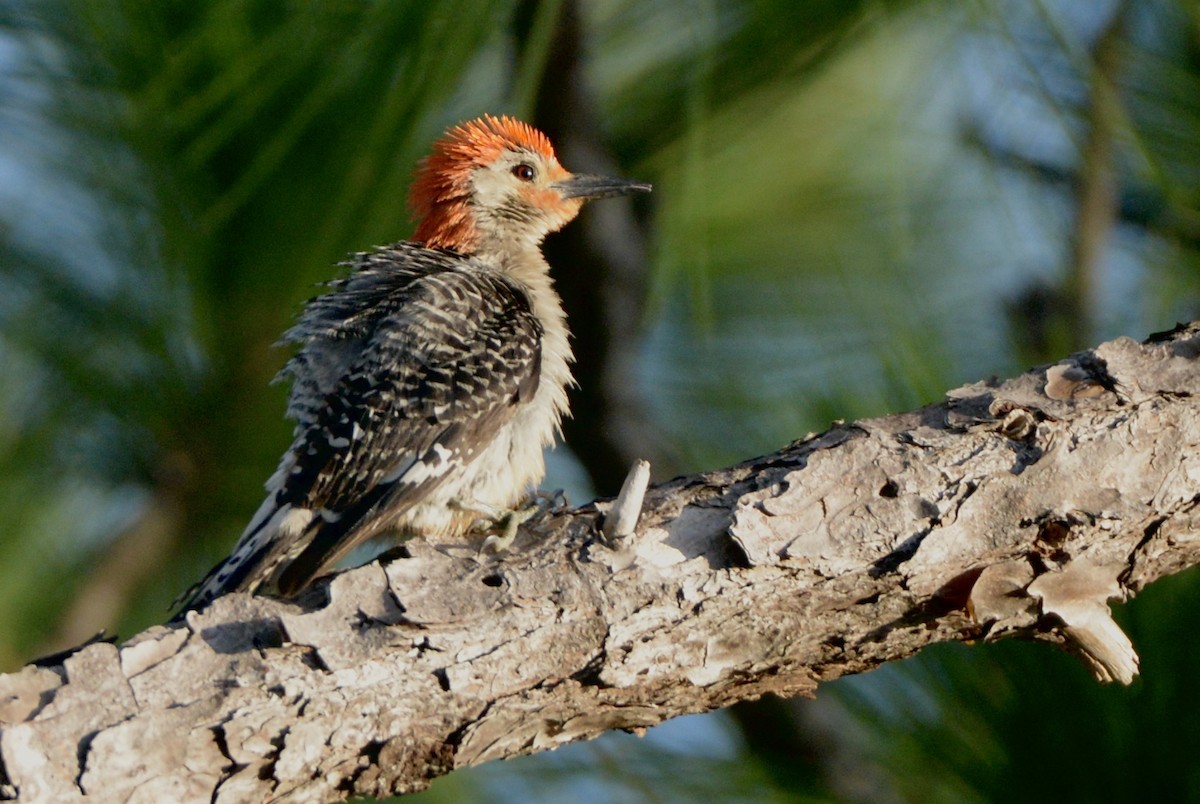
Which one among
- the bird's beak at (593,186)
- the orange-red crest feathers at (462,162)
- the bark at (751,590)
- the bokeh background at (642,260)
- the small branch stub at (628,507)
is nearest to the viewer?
the bark at (751,590)

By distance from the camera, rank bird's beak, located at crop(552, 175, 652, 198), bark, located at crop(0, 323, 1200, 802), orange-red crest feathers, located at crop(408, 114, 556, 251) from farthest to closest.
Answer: orange-red crest feathers, located at crop(408, 114, 556, 251) < bird's beak, located at crop(552, 175, 652, 198) < bark, located at crop(0, 323, 1200, 802)

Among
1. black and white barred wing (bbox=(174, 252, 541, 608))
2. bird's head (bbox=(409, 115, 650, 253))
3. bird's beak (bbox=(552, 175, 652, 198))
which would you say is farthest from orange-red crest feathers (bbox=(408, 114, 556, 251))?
black and white barred wing (bbox=(174, 252, 541, 608))

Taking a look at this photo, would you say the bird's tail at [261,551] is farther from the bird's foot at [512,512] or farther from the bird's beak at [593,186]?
the bird's beak at [593,186]

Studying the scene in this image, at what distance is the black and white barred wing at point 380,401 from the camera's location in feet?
10.6

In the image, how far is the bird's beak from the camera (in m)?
4.20

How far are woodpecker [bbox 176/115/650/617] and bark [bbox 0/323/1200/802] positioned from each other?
2.22 ft

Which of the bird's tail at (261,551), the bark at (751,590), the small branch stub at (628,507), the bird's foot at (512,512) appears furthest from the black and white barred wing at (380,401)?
the small branch stub at (628,507)

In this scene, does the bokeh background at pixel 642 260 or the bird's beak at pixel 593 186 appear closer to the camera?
the bokeh background at pixel 642 260

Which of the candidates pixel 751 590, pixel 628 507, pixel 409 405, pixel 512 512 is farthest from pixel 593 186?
pixel 751 590

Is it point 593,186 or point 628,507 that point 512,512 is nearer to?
point 628,507

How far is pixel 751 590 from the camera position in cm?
250

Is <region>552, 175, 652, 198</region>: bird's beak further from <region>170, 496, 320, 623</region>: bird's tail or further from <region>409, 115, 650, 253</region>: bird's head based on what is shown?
<region>170, 496, 320, 623</region>: bird's tail

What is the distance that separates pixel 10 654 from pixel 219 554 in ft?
2.54

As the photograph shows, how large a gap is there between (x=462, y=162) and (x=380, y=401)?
3.91 feet
